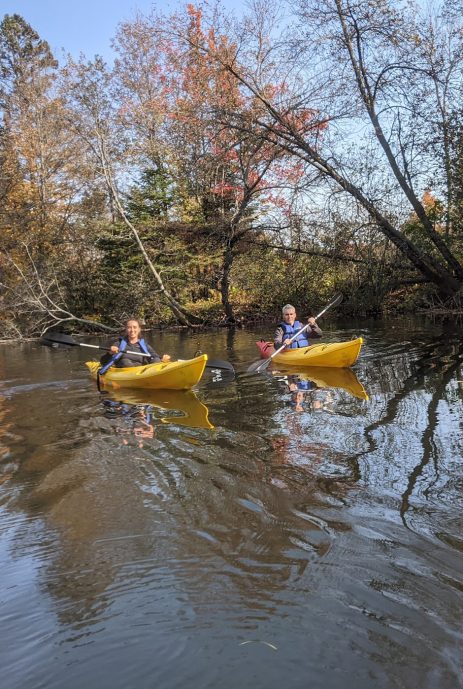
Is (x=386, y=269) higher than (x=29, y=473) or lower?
higher

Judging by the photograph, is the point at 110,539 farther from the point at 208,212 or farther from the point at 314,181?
the point at 208,212

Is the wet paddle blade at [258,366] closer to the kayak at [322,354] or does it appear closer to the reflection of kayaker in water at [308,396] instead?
the kayak at [322,354]

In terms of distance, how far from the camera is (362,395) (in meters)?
7.25

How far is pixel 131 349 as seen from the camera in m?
8.95

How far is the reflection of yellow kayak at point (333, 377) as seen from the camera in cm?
768

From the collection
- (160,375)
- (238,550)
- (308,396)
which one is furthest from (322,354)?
→ (238,550)

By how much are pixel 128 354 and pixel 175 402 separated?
5.48 feet

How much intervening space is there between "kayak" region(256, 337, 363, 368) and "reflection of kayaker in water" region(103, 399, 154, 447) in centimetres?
307

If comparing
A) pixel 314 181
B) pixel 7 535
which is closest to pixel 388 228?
pixel 314 181

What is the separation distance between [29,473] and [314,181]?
1195 centimetres

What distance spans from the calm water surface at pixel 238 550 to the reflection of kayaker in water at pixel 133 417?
0.06 metres

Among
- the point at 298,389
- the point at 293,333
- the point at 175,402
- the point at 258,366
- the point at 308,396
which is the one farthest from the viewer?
the point at 293,333

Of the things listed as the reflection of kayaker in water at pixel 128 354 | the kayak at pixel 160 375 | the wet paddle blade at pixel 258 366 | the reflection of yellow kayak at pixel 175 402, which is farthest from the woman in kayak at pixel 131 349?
the wet paddle blade at pixel 258 366

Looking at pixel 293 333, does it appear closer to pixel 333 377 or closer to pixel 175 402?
pixel 333 377
